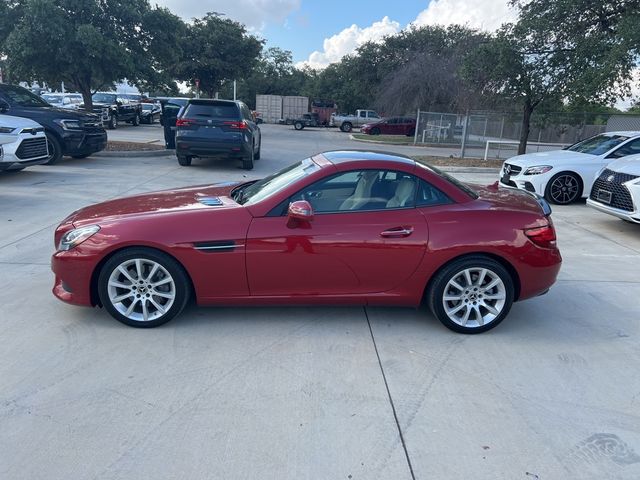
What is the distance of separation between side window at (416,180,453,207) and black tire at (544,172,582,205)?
258 inches

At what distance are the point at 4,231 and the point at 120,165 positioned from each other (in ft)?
22.2

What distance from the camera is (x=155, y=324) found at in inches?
158

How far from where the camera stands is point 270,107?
149ft

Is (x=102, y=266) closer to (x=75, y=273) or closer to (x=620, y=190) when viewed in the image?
(x=75, y=273)

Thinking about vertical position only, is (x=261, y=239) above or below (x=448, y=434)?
above

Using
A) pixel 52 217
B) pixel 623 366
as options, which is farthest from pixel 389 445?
pixel 52 217

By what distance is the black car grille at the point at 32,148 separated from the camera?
9.80m

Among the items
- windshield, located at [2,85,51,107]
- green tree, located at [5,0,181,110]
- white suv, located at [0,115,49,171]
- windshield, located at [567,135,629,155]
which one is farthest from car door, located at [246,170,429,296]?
green tree, located at [5,0,181,110]

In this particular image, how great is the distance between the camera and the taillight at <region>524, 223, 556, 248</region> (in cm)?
410

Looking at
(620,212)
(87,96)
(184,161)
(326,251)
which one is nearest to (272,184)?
(326,251)

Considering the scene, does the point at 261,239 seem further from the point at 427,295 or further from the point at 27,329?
the point at 27,329

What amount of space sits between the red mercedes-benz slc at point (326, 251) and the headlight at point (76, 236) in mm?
11

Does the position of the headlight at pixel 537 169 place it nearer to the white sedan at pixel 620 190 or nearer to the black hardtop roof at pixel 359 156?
the white sedan at pixel 620 190

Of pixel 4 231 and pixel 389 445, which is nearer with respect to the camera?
pixel 389 445
